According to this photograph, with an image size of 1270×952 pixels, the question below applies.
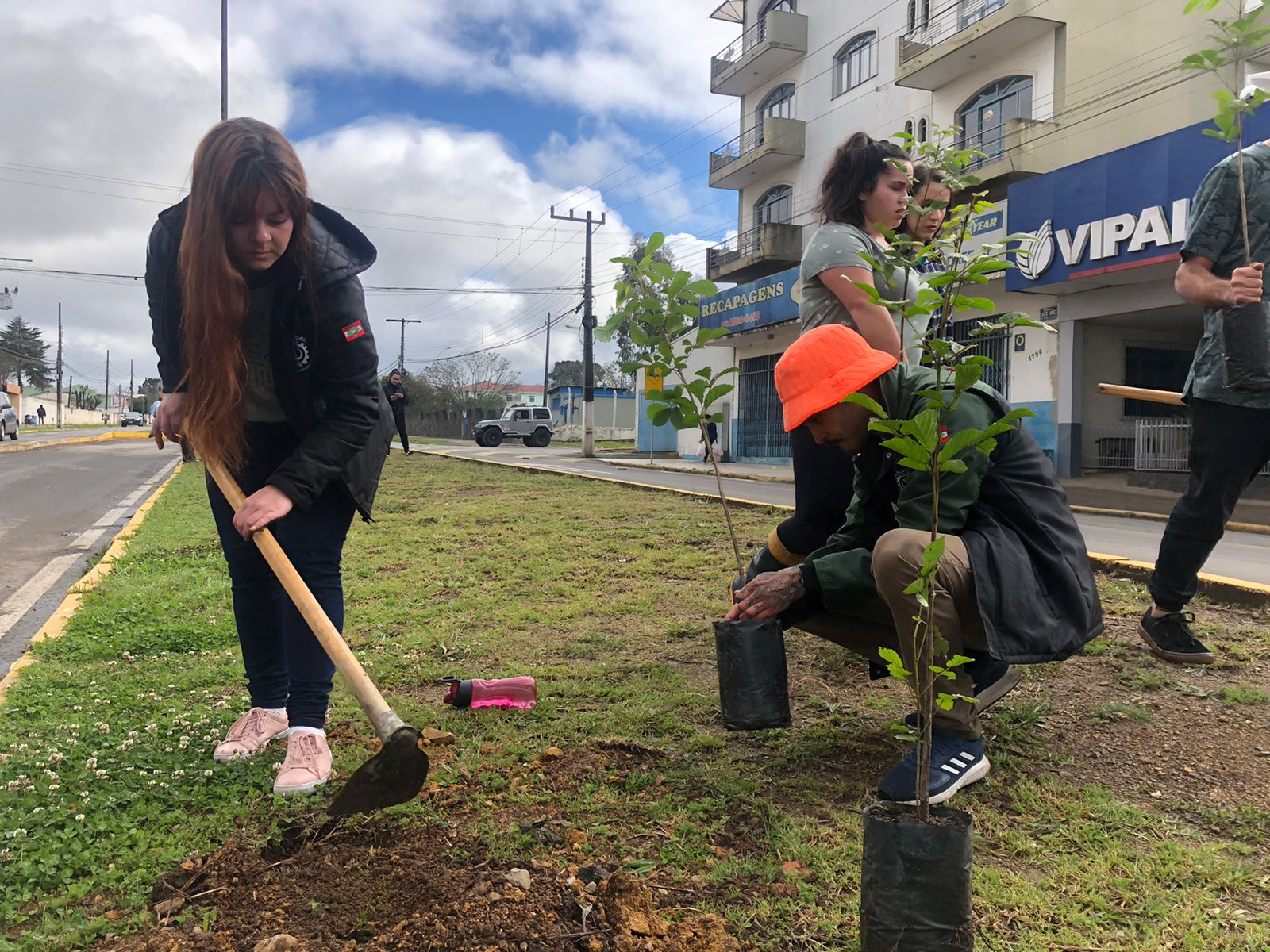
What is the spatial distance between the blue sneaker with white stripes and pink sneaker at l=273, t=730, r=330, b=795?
1357mm

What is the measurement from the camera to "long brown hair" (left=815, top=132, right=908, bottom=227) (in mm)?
2777

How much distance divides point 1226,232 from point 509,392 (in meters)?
82.8

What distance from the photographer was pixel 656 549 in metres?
5.72

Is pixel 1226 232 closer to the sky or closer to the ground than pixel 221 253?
closer to the sky

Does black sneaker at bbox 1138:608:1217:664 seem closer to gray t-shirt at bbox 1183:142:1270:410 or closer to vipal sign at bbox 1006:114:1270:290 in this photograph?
gray t-shirt at bbox 1183:142:1270:410

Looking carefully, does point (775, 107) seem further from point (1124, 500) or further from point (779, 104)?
point (1124, 500)

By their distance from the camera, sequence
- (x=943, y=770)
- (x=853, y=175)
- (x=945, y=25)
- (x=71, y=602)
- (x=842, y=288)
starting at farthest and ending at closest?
(x=945, y=25), (x=71, y=602), (x=853, y=175), (x=842, y=288), (x=943, y=770)

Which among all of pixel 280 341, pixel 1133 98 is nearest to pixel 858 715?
pixel 280 341

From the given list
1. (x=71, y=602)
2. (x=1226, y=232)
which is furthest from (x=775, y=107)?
(x=71, y=602)

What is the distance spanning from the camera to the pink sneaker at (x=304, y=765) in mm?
2086

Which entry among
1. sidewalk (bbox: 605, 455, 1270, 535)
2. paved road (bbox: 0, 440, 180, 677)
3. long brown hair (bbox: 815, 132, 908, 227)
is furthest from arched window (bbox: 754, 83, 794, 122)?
long brown hair (bbox: 815, 132, 908, 227)

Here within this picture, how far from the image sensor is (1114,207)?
41.2ft

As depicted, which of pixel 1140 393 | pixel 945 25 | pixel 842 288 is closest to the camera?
pixel 842 288

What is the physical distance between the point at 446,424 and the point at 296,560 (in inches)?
2125
